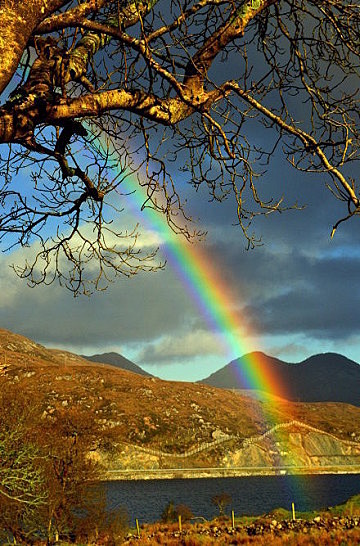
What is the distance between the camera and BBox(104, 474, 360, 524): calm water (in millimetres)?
87625

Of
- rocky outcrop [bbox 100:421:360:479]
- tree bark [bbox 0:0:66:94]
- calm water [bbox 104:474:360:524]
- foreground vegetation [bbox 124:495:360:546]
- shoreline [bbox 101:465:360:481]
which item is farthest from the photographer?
rocky outcrop [bbox 100:421:360:479]

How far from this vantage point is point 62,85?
4289 millimetres

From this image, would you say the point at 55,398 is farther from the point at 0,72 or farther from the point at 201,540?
the point at 0,72

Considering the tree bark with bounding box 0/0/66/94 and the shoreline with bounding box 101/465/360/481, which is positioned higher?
the tree bark with bounding box 0/0/66/94

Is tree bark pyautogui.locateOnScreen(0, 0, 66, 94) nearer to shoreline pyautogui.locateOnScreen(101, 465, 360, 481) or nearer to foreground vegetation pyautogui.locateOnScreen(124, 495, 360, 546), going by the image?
foreground vegetation pyautogui.locateOnScreen(124, 495, 360, 546)

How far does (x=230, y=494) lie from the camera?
4498 inches

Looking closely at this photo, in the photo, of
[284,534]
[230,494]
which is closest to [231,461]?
[230,494]

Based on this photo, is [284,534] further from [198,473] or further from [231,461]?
[231,461]

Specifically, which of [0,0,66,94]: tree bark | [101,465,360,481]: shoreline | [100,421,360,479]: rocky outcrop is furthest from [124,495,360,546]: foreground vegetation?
[100,421,360,479]: rocky outcrop

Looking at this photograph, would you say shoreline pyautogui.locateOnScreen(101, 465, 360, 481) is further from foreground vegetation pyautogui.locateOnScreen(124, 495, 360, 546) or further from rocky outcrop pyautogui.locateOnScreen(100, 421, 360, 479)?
foreground vegetation pyautogui.locateOnScreen(124, 495, 360, 546)

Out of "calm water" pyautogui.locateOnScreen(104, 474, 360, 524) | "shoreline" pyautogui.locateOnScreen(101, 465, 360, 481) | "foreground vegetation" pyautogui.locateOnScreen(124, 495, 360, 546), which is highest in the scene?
"shoreline" pyautogui.locateOnScreen(101, 465, 360, 481)

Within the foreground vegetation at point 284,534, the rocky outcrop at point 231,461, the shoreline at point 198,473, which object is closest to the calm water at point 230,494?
the shoreline at point 198,473

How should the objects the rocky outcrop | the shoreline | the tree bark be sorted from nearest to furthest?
the tree bark → the shoreline → the rocky outcrop

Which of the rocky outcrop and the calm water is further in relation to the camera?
the rocky outcrop
